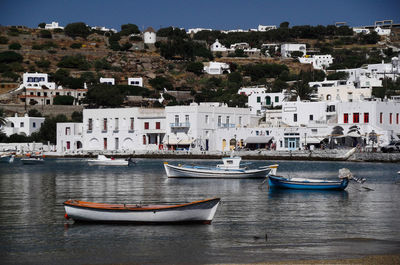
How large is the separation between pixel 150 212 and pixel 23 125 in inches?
3303

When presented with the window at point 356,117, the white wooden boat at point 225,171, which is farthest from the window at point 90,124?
the white wooden boat at point 225,171

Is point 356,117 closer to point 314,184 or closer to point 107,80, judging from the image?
point 314,184

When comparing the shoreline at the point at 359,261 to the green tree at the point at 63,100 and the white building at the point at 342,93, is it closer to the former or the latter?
the white building at the point at 342,93

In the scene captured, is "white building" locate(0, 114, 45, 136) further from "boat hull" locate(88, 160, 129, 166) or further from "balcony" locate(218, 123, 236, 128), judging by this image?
"balcony" locate(218, 123, 236, 128)

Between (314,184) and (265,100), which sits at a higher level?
(265,100)

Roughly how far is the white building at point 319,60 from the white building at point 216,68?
22.6m

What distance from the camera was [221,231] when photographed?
22.4 meters

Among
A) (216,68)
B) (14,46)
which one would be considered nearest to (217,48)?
(216,68)

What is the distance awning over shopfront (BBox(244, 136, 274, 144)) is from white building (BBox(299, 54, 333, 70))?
301 ft

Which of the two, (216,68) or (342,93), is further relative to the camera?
(216,68)

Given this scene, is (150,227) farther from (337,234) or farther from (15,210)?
(15,210)

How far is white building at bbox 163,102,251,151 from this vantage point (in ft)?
266

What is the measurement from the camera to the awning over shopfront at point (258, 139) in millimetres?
78062

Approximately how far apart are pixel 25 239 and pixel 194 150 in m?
59.3
